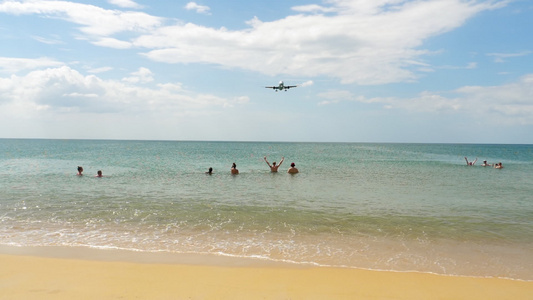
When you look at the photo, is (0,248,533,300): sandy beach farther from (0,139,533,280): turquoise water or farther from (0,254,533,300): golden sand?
(0,139,533,280): turquoise water

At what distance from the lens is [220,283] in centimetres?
747

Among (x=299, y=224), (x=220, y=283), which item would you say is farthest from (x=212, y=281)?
(x=299, y=224)

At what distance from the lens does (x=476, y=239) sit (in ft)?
37.7

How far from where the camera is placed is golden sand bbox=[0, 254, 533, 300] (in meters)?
6.93

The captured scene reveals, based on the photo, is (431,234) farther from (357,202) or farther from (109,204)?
(109,204)

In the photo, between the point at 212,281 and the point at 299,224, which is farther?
the point at 299,224

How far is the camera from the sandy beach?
694 cm

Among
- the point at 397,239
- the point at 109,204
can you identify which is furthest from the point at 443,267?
the point at 109,204

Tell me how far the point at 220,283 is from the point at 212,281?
0.21 m

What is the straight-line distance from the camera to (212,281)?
7562 mm

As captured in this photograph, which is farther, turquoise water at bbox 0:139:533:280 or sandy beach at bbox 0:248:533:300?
turquoise water at bbox 0:139:533:280

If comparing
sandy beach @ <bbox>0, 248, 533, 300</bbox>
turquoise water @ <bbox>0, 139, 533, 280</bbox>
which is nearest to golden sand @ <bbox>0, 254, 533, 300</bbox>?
sandy beach @ <bbox>0, 248, 533, 300</bbox>

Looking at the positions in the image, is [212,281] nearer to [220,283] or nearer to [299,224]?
[220,283]

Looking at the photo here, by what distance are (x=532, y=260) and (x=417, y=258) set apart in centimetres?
324
